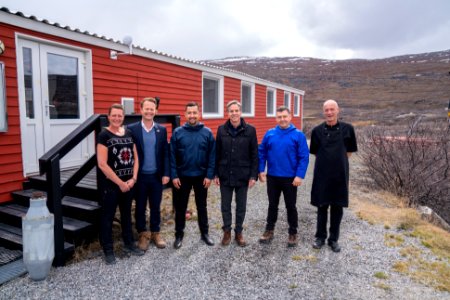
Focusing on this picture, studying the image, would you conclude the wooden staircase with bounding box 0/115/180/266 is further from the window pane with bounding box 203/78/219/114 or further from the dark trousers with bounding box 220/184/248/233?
the window pane with bounding box 203/78/219/114

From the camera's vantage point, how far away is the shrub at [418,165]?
6383mm

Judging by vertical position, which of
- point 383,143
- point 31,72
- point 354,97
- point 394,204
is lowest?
point 394,204

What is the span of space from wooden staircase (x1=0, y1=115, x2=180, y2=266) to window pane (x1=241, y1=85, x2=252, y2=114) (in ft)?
23.7

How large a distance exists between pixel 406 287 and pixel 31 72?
16.6 ft

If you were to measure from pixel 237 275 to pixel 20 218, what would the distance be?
256 cm

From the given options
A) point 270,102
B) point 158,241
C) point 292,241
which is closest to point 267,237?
point 292,241

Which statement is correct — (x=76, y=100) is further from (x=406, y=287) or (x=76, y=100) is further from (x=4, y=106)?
(x=406, y=287)

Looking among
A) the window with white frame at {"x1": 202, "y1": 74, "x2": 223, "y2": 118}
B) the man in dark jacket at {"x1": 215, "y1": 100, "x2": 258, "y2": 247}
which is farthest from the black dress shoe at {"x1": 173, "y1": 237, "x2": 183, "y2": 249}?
the window with white frame at {"x1": 202, "y1": 74, "x2": 223, "y2": 118}

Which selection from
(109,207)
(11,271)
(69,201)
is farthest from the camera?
(69,201)

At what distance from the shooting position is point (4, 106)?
→ 3.94m

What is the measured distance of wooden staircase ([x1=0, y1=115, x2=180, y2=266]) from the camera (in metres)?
3.09

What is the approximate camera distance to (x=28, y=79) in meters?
4.38

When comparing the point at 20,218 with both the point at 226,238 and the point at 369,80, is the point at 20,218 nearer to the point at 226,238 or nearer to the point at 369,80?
the point at 226,238

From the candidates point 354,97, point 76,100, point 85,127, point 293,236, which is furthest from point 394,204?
point 354,97
